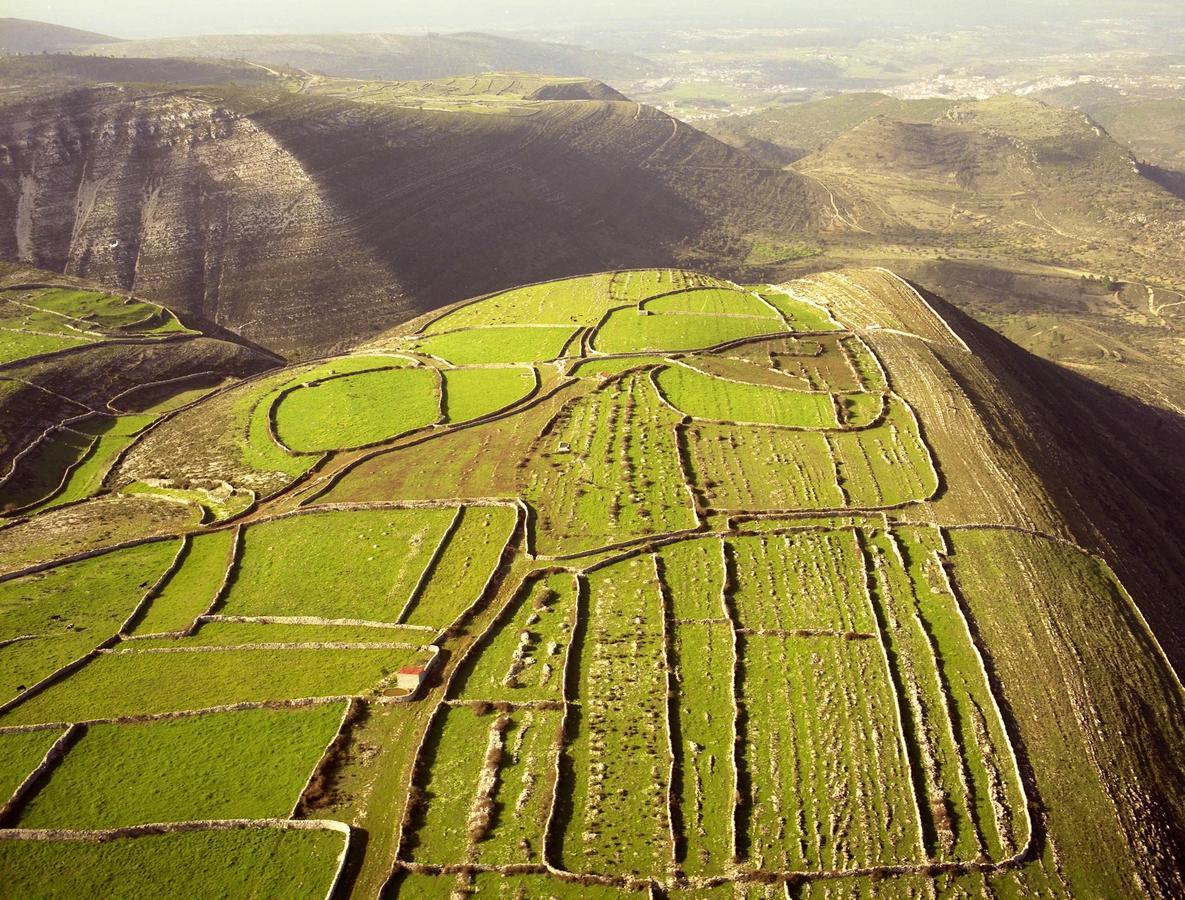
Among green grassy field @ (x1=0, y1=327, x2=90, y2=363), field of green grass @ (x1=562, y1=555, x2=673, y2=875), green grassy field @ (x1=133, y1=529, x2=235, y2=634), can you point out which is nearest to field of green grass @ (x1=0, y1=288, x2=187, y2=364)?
green grassy field @ (x1=0, y1=327, x2=90, y2=363)

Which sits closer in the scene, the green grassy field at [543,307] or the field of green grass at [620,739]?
the field of green grass at [620,739]

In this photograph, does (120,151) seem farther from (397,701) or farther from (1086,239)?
(1086,239)

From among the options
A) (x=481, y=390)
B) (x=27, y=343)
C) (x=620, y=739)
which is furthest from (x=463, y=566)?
(x=27, y=343)

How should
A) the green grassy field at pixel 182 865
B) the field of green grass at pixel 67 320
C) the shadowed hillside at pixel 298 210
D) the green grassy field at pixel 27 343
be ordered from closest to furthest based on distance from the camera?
the green grassy field at pixel 182 865 → the green grassy field at pixel 27 343 → the field of green grass at pixel 67 320 → the shadowed hillside at pixel 298 210

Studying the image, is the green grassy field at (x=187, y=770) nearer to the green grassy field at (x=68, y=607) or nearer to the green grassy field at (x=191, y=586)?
the green grassy field at (x=68, y=607)

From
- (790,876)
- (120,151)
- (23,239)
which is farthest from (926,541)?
(120,151)


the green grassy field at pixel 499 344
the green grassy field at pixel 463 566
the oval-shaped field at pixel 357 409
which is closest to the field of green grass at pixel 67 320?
the oval-shaped field at pixel 357 409
